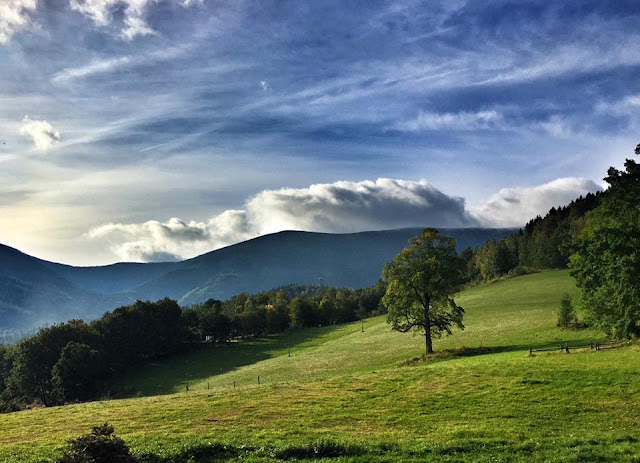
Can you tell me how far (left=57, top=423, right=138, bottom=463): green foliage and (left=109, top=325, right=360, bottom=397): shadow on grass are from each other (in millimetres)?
77786

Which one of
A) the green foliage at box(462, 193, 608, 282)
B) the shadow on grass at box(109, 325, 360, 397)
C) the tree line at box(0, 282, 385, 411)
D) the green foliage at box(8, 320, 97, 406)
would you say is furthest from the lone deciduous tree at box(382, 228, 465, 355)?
the green foliage at box(8, 320, 97, 406)

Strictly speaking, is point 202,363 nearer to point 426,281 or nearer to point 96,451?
point 426,281

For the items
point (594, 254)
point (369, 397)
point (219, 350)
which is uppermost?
point (594, 254)

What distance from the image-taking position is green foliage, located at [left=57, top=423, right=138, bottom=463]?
52.1 ft

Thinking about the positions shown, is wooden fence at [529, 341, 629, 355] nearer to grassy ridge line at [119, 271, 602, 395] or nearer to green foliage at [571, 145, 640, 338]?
green foliage at [571, 145, 640, 338]

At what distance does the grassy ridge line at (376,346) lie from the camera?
231 feet

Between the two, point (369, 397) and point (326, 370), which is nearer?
point (369, 397)

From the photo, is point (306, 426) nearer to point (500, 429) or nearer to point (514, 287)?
point (500, 429)

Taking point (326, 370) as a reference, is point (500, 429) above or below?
above

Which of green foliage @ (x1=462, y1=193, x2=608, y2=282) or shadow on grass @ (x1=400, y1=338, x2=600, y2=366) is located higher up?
green foliage @ (x1=462, y1=193, x2=608, y2=282)

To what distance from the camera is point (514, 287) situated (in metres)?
125

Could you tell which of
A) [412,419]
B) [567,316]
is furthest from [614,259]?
[412,419]

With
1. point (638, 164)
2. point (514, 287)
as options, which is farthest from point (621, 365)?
point (514, 287)

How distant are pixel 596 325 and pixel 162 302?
129173 mm
